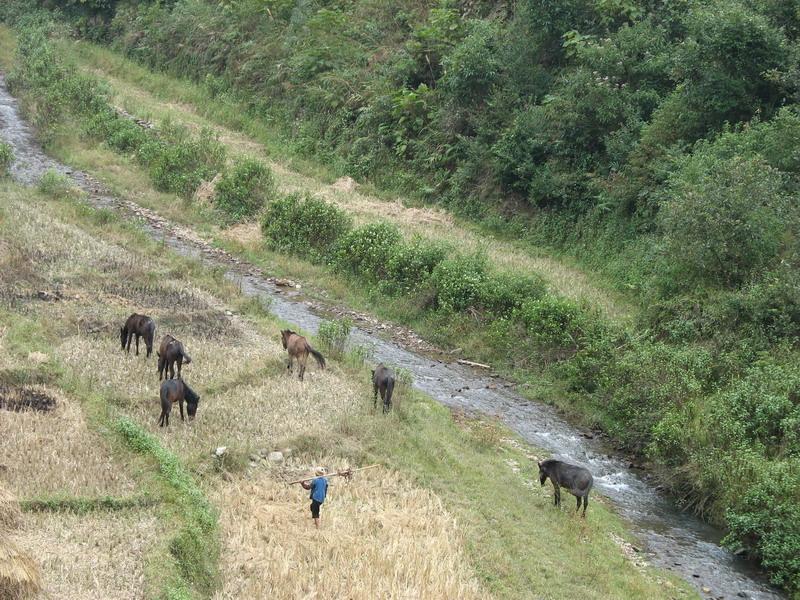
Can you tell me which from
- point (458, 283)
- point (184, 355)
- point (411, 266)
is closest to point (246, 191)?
point (411, 266)

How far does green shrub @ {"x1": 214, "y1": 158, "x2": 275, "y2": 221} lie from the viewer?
112 feet

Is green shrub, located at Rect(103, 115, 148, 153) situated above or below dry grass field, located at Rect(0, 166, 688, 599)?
below

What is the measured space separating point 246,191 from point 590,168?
12438 millimetres

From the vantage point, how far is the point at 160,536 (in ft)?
42.4

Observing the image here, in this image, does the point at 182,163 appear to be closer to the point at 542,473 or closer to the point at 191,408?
the point at 191,408

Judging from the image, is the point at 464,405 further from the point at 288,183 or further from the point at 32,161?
the point at 32,161

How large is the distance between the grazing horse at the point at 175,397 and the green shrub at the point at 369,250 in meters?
12.7

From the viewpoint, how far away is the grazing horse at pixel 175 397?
16312 millimetres

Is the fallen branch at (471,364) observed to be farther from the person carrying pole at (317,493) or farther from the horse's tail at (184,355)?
the person carrying pole at (317,493)

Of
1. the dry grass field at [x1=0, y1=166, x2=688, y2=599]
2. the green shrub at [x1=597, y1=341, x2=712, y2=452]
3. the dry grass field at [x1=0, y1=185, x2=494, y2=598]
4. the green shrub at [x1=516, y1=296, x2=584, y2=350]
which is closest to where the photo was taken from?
the dry grass field at [x1=0, y1=185, x2=494, y2=598]

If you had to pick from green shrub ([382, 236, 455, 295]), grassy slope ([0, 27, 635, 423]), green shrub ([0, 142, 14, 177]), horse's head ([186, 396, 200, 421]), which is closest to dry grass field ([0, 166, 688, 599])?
horse's head ([186, 396, 200, 421])

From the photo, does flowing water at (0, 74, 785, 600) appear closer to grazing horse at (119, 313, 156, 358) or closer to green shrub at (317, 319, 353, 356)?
green shrub at (317, 319, 353, 356)

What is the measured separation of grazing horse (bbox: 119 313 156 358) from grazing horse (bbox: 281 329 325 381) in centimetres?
286

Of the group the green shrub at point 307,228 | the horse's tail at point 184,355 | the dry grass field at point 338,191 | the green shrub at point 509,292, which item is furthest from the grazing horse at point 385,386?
the green shrub at point 307,228
